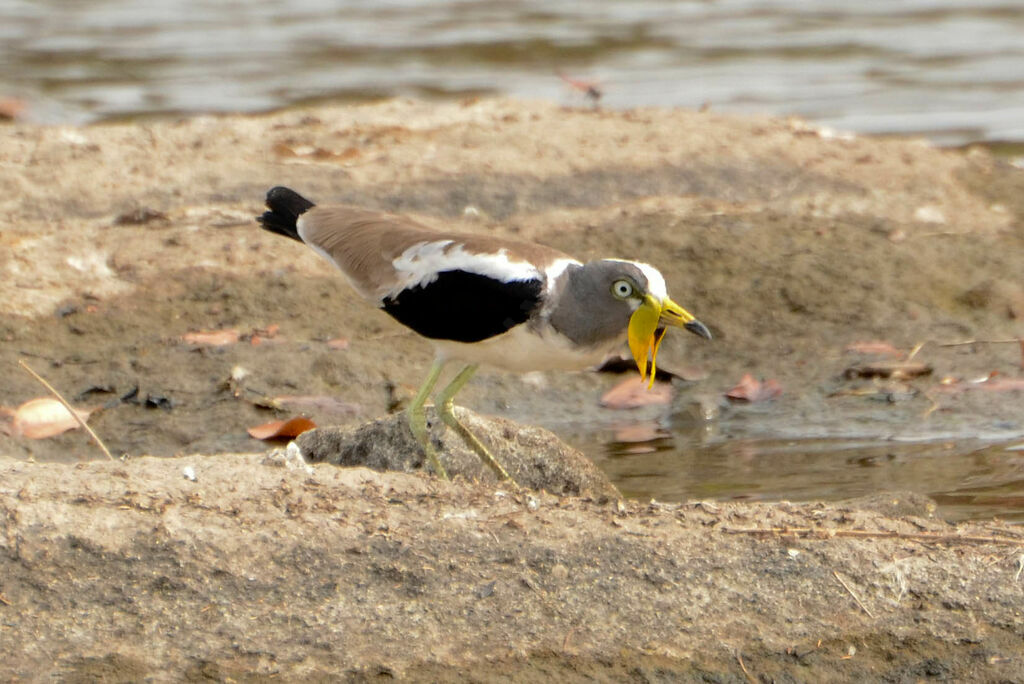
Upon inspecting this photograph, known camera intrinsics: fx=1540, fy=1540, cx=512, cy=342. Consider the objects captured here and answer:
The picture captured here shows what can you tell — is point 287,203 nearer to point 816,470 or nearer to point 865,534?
point 816,470

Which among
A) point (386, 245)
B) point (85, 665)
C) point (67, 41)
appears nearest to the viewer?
point (85, 665)

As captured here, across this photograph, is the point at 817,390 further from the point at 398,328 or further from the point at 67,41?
the point at 67,41

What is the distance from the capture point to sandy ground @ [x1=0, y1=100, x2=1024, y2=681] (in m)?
3.71

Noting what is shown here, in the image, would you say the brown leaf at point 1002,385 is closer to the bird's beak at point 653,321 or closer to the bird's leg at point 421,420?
the bird's beak at point 653,321

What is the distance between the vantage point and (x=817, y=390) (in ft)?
21.2

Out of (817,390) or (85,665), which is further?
(817,390)

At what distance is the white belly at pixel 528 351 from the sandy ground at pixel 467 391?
59 centimetres

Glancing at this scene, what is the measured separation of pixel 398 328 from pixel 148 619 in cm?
324

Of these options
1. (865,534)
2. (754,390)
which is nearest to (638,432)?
(754,390)

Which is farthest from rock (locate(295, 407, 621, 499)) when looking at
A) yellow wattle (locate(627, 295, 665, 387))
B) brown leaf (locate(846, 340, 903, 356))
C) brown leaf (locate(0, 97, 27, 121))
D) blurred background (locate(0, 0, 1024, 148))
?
brown leaf (locate(0, 97, 27, 121))

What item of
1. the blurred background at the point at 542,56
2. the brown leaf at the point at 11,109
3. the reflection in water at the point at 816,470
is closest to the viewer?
the reflection in water at the point at 816,470

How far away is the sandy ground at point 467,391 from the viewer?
12.2 feet

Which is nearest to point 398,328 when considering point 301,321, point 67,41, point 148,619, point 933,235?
point 301,321

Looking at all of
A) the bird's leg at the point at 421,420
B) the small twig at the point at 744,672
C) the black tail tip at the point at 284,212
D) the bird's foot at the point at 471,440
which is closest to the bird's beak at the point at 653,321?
the bird's foot at the point at 471,440
